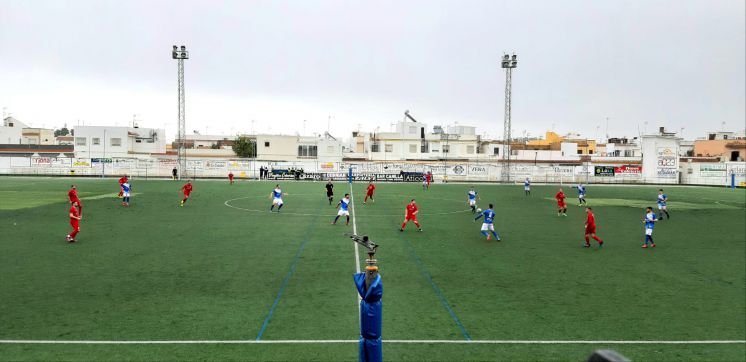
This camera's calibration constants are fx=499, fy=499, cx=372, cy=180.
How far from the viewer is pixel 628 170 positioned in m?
72.8

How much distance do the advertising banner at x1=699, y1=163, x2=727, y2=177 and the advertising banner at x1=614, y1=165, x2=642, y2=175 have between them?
25.1ft

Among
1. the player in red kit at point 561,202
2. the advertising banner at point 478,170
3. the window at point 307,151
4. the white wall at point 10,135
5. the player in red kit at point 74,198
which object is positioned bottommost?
the player in red kit at point 561,202

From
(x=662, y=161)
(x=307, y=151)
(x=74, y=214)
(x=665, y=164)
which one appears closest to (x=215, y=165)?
(x=307, y=151)

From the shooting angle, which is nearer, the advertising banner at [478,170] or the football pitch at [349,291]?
the football pitch at [349,291]

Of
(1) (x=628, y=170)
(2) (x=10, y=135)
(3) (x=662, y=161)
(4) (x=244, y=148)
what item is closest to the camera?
(3) (x=662, y=161)

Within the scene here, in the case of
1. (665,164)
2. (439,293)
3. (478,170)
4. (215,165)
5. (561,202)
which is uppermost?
(665,164)

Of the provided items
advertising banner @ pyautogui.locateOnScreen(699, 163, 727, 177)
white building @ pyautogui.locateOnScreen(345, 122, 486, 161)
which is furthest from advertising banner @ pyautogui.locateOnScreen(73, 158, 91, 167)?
advertising banner @ pyautogui.locateOnScreen(699, 163, 727, 177)

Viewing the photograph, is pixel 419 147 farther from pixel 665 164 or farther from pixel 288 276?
pixel 288 276

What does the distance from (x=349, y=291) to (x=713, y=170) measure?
73071 mm

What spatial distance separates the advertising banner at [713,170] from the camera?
222 feet

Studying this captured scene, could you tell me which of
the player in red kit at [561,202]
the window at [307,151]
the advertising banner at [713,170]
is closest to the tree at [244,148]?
the window at [307,151]

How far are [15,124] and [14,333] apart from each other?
14299cm

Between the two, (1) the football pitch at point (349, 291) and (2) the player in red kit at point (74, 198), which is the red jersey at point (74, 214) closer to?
(2) the player in red kit at point (74, 198)

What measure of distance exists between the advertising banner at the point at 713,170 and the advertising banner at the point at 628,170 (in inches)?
301
